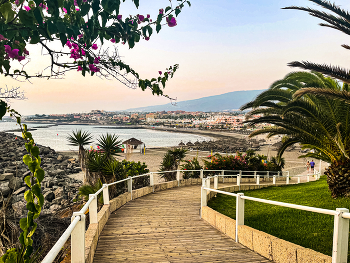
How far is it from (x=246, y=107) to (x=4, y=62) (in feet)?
33.1

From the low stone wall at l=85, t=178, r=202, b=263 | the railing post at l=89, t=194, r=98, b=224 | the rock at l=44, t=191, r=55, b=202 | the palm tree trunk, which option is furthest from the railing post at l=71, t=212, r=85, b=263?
the rock at l=44, t=191, r=55, b=202

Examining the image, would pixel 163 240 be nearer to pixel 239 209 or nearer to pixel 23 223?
pixel 239 209

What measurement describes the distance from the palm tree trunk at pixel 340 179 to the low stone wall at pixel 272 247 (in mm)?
5482

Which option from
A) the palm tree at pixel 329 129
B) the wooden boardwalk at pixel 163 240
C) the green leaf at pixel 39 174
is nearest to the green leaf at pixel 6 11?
the green leaf at pixel 39 174

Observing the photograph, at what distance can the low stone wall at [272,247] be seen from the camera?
3568 mm

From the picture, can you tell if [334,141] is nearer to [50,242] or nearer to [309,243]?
[309,243]

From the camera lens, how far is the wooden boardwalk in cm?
437

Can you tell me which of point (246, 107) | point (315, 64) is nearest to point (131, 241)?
point (315, 64)

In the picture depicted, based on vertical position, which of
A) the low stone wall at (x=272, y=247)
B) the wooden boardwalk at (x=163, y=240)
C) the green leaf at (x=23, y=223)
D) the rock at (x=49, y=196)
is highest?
the green leaf at (x=23, y=223)

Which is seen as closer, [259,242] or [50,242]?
[259,242]

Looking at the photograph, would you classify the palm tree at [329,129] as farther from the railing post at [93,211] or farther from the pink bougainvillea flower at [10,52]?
the pink bougainvillea flower at [10,52]

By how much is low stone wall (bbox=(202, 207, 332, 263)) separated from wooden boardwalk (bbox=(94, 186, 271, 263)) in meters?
0.12

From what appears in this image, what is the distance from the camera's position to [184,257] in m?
4.38

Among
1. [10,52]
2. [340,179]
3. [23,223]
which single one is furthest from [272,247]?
[340,179]
